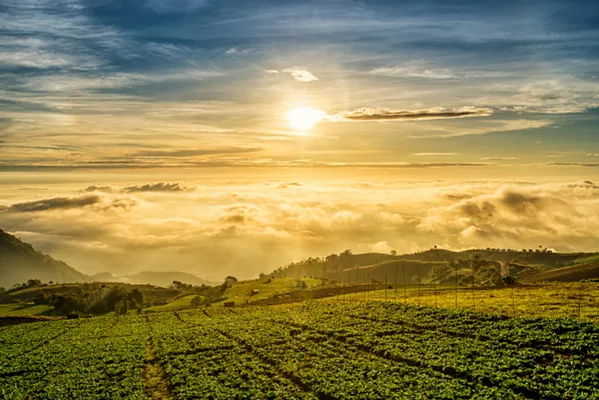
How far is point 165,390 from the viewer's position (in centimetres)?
5441

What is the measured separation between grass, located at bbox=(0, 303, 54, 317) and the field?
87.0 metres

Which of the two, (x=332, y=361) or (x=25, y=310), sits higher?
(x=332, y=361)

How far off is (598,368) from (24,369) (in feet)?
224

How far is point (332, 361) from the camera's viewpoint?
59.8 meters

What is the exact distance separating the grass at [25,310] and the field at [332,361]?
87.0 metres

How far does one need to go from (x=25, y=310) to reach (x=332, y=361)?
156065 millimetres

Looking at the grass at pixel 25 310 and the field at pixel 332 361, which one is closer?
the field at pixel 332 361

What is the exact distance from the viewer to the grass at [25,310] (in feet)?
561

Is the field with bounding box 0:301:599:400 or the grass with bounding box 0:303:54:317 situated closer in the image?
the field with bounding box 0:301:599:400

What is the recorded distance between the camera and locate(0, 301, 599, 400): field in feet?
156

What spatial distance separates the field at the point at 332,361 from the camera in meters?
47.6

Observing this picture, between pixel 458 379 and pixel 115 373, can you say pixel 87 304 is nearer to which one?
pixel 115 373

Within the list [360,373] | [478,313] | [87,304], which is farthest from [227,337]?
[87,304]

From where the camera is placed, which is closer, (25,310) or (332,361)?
(332,361)
